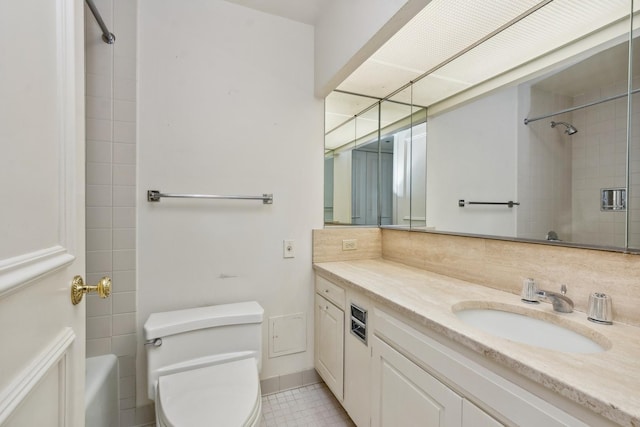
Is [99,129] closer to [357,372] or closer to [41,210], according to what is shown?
[41,210]

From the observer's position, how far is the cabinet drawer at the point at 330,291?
162cm

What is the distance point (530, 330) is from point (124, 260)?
190cm

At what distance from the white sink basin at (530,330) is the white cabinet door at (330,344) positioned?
689 mm

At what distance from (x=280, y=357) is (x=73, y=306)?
57.0 inches

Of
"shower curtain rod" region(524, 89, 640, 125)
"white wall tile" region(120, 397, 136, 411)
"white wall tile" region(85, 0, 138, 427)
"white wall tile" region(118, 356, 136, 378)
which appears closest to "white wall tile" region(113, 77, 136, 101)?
"white wall tile" region(85, 0, 138, 427)

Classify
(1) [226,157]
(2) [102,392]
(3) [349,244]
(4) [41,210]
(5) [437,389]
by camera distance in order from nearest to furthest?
(4) [41,210] → (5) [437,389] → (2) [102,392] → (1) [226,157] → (3) [349,244]

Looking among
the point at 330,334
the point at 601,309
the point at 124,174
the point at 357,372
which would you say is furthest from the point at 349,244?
the point at 124,174

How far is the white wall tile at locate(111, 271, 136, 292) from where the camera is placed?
1.54m

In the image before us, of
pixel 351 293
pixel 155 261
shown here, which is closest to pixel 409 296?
pixel 351 293

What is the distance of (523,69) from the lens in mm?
1438

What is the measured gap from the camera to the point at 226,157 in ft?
5.78

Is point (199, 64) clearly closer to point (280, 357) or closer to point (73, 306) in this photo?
point (73, 306)

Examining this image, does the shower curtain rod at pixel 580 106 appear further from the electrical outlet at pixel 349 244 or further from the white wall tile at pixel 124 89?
the white wall tile at pixel 124 89

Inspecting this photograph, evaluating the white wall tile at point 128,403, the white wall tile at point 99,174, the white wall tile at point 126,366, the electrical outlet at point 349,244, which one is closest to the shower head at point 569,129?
the electrical outlet at point 349,244
